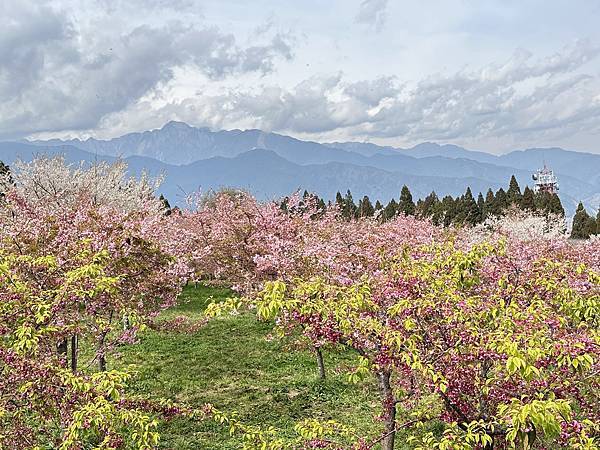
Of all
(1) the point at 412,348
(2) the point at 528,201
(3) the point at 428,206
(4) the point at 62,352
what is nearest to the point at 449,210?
(3) the point at 428,206

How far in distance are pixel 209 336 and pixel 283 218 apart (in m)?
5.38

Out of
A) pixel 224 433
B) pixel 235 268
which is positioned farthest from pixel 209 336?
pixel 224 433

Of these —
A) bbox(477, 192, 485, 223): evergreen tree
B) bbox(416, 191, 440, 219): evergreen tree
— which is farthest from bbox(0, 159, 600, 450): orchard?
bbox(477, 192, 485, 223): evergreen tree

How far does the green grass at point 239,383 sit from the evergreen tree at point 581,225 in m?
43.7

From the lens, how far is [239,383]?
13.5 m

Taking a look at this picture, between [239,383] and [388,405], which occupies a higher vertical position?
[388,405]

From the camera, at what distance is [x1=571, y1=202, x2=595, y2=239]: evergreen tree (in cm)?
4994

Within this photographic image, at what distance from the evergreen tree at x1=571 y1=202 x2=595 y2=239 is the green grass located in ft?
143

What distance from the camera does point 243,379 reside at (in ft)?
45.2

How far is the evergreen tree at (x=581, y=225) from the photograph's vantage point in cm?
4994

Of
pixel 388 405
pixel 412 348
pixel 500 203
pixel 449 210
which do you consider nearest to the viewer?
pixel 412 348

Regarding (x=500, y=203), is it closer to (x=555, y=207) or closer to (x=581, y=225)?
(x=555, y=207)

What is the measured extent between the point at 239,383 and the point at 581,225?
49.7m

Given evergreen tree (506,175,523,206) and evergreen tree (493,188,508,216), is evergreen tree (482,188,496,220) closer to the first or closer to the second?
evergreen tree (493,188,508,216)
